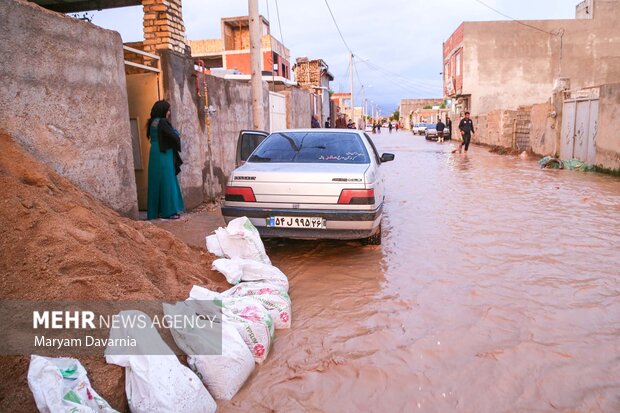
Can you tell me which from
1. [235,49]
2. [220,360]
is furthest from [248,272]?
[235,49]

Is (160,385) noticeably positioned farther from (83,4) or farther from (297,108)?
(297,108)

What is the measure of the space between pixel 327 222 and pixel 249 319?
1.96m

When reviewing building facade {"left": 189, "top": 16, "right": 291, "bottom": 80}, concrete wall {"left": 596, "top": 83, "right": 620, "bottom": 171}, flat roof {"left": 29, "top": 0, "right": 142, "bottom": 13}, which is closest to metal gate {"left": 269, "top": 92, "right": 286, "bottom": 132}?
flat roof {"left": 29, "top": 0, "right": 142, "bottom": 13}

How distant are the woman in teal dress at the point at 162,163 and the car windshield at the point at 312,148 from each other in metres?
1.48

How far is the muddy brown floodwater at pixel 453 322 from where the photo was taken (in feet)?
9.05

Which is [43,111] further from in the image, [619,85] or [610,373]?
[619,85]

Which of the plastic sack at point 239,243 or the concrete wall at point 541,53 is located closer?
the plastic sack at point 239,243

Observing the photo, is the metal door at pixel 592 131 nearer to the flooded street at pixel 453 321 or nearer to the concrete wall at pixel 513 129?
the concrete wall at pixel 513 129

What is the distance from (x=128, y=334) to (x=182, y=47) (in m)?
6.95

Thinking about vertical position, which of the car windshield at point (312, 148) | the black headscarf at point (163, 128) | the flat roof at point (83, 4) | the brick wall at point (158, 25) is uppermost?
the flat roof at point (83, 4)

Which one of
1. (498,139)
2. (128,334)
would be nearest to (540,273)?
(128,334)

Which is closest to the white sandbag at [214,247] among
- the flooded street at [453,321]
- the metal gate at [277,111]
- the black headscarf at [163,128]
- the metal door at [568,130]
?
the flooded street at [453,321]

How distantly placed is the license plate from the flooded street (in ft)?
1.63

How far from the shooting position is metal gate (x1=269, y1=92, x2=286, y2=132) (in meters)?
14.5
